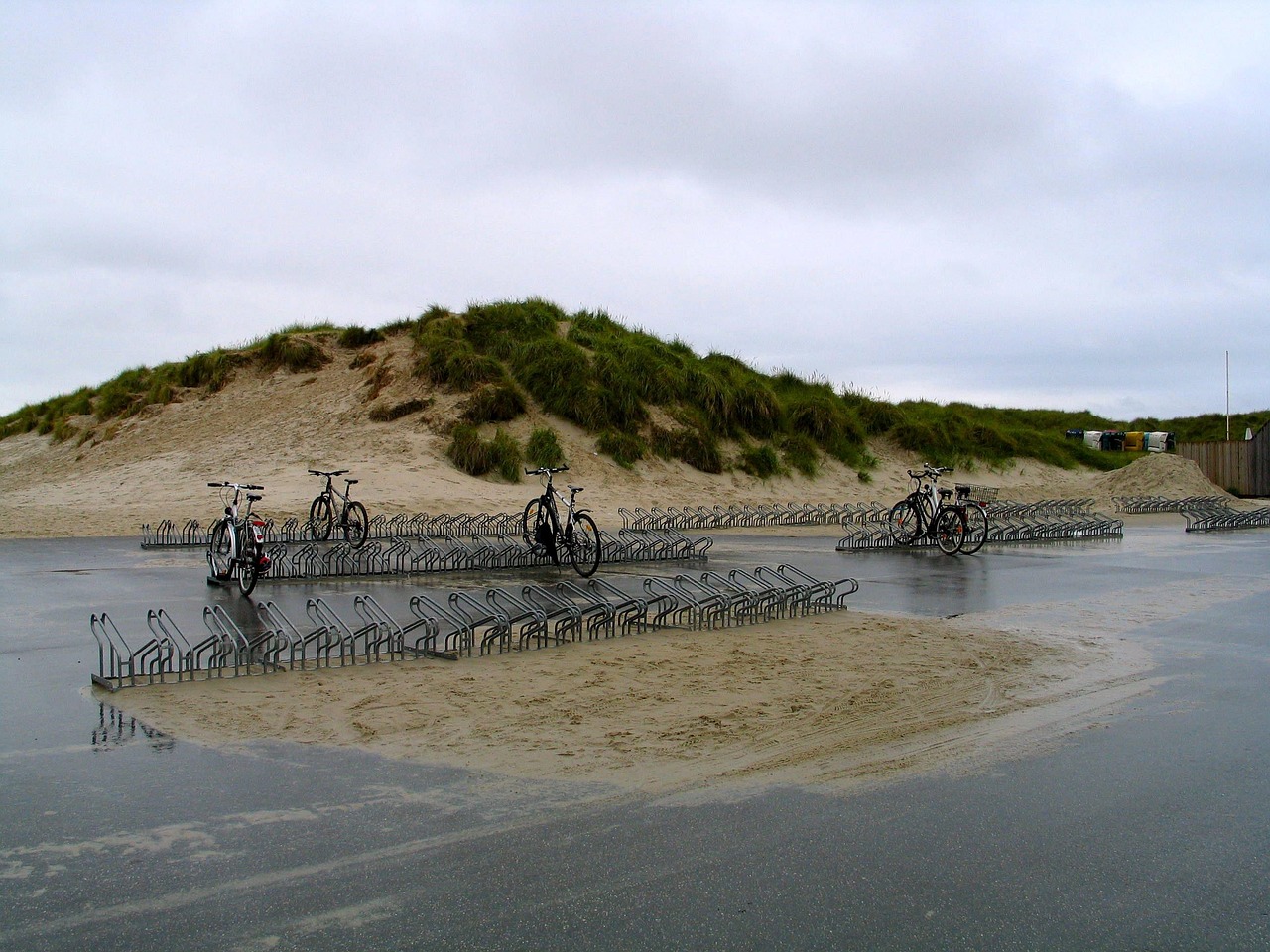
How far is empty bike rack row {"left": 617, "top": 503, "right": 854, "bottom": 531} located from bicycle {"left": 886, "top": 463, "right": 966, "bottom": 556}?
6.01 metres

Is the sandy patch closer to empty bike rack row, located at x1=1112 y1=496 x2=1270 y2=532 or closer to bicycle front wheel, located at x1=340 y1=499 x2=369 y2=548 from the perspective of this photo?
bicycle front wheel, located at x1=340 y1=499 x2=369 y2=548

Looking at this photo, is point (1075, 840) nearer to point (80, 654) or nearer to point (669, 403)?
point (80, 654)

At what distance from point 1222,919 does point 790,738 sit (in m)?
2.55

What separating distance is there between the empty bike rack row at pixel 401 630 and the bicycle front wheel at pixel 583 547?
2.21 metres

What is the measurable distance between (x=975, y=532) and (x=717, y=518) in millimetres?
7288

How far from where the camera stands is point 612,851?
13.9 ft

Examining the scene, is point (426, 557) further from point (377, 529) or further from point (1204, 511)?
point (1204, 511)

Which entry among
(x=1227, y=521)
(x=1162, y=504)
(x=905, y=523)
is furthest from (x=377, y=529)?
(x=1162, y=504)

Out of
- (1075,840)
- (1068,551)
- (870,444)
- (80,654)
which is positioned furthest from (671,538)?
(870,444)

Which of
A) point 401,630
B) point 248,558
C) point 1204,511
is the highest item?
point 248,558

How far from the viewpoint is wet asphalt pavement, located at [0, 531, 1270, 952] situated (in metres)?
3.60

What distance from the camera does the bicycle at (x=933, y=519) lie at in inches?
739

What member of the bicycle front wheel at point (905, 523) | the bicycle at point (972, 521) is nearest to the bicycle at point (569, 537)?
the bicycle front wheel at point (905, 523)

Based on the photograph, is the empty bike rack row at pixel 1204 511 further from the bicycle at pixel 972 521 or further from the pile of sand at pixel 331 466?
the bicycle at pixel 972 521
